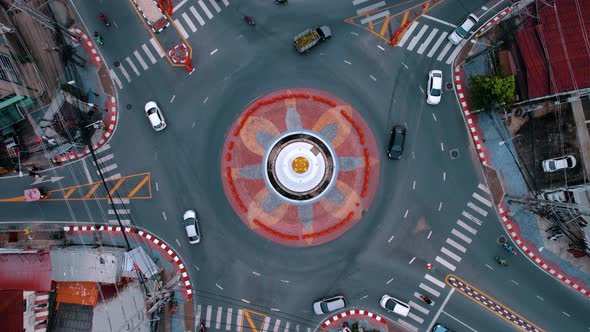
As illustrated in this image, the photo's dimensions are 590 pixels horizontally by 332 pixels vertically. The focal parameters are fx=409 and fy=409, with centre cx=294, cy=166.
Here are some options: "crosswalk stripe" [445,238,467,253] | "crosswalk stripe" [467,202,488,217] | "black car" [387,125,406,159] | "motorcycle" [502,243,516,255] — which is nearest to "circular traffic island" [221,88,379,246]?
"black car" [387,125,406,159]

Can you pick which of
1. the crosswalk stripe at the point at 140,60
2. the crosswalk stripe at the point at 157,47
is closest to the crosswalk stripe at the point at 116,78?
the crosswalk stripe at the point at 140,60

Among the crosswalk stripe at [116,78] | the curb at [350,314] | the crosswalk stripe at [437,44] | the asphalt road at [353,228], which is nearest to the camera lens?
the curb at [350,314]

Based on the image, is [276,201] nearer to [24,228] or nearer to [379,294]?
[379,294]

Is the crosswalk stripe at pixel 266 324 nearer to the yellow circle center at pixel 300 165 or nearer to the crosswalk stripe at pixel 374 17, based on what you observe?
the yellow circle center at pixel 300 165

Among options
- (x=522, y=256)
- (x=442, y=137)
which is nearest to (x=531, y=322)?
(x=522, y=256)

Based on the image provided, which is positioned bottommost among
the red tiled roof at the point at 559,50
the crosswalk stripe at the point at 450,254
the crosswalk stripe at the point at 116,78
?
the crosswalk stripe at the point at 450,254
